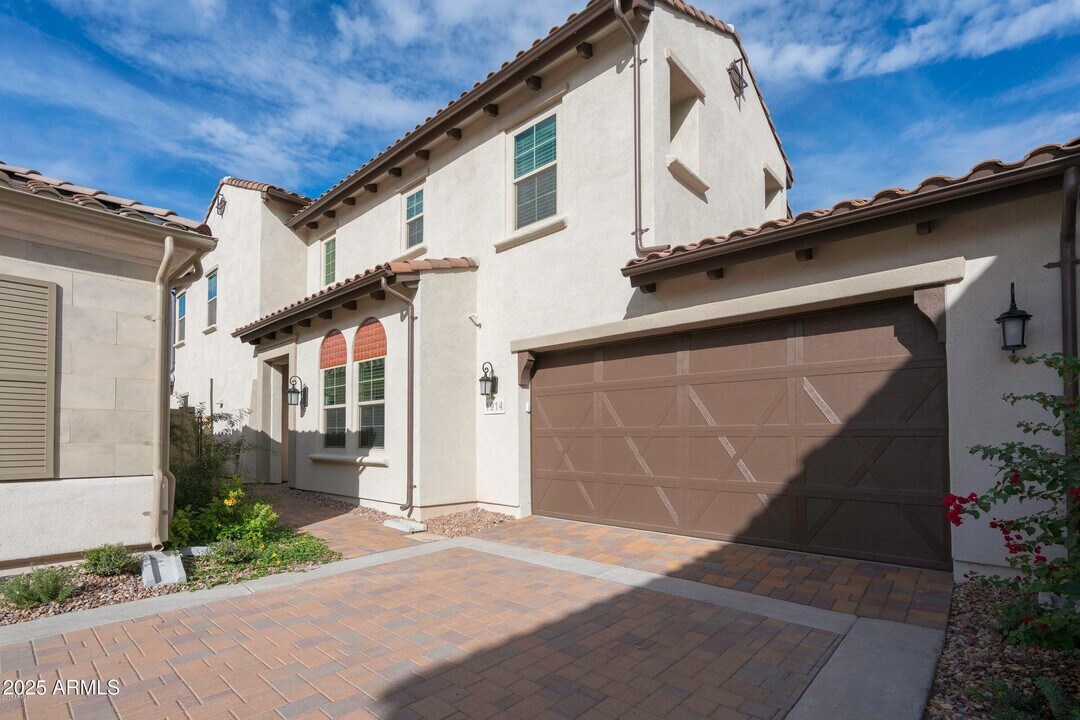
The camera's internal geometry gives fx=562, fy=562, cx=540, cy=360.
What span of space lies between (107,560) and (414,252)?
743cm

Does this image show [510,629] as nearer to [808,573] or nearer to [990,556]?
[808,573]

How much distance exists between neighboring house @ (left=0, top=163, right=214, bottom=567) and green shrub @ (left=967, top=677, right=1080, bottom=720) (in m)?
7.21

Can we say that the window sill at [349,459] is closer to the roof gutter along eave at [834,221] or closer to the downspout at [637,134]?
the roof gutter along eave at [834,221]

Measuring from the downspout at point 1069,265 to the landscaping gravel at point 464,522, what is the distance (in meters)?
6.54

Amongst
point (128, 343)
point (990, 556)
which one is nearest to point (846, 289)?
point (990, 556)

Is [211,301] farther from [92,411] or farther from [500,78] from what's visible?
[92,411]

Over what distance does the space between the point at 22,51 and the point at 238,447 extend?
5912 mm

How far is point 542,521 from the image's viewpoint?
848cm

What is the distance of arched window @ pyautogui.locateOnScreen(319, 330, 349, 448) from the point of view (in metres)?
11.1

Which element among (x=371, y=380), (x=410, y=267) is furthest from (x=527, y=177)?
(x=371, y=380)

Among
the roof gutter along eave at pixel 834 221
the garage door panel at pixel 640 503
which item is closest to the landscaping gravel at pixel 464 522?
the garage door panel at pixel 640 503

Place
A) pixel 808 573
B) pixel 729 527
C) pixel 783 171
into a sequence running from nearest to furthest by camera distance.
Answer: pixel 808 573 → pixel 729 527 → pixel 783 171

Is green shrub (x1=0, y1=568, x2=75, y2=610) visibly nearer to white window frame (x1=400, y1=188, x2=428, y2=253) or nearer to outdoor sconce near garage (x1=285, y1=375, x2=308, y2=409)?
outdoor sconce near garage (x1=285, y1=375, x2=308, y2=409)

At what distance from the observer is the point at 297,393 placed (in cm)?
1211
